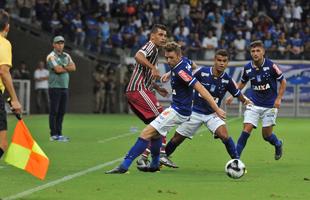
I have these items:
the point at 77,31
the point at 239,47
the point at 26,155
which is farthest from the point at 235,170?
the point at 77,31

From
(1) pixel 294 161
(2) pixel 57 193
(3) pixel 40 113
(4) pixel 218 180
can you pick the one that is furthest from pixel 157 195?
(3) pixel 40 113

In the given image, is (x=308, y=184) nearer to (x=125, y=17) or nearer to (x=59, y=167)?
(x=59, y=167)

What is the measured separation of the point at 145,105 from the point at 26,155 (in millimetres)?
3690

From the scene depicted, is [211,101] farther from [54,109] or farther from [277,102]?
[54,109]

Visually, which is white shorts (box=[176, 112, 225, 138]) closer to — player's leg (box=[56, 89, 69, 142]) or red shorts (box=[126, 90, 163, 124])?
red shorts (box=[126, 90, 163, 124])

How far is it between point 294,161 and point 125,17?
24.4m

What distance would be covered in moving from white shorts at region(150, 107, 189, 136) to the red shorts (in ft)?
2.91

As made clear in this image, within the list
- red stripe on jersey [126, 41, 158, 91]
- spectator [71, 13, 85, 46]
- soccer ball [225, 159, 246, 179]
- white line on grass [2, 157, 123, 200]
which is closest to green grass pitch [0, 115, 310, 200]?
white line on grass [2, 157, 123, 200]

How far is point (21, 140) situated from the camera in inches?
392

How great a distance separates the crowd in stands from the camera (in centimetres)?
3622

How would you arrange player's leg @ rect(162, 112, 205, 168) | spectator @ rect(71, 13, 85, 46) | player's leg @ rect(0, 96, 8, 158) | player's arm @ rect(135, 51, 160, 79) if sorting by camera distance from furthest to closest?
spectator @ rect(71, 13, 85, 46) < player's leg @ rect(162, 112, 205, 168) < player's arm @ rect(135, 51, 160, 79) < player's leg @ rect(0, 96, 8, 158)

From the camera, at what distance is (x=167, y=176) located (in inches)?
484

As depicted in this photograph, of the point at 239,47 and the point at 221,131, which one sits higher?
the point at 239,47

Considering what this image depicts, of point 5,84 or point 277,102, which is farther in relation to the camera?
point 277,102
